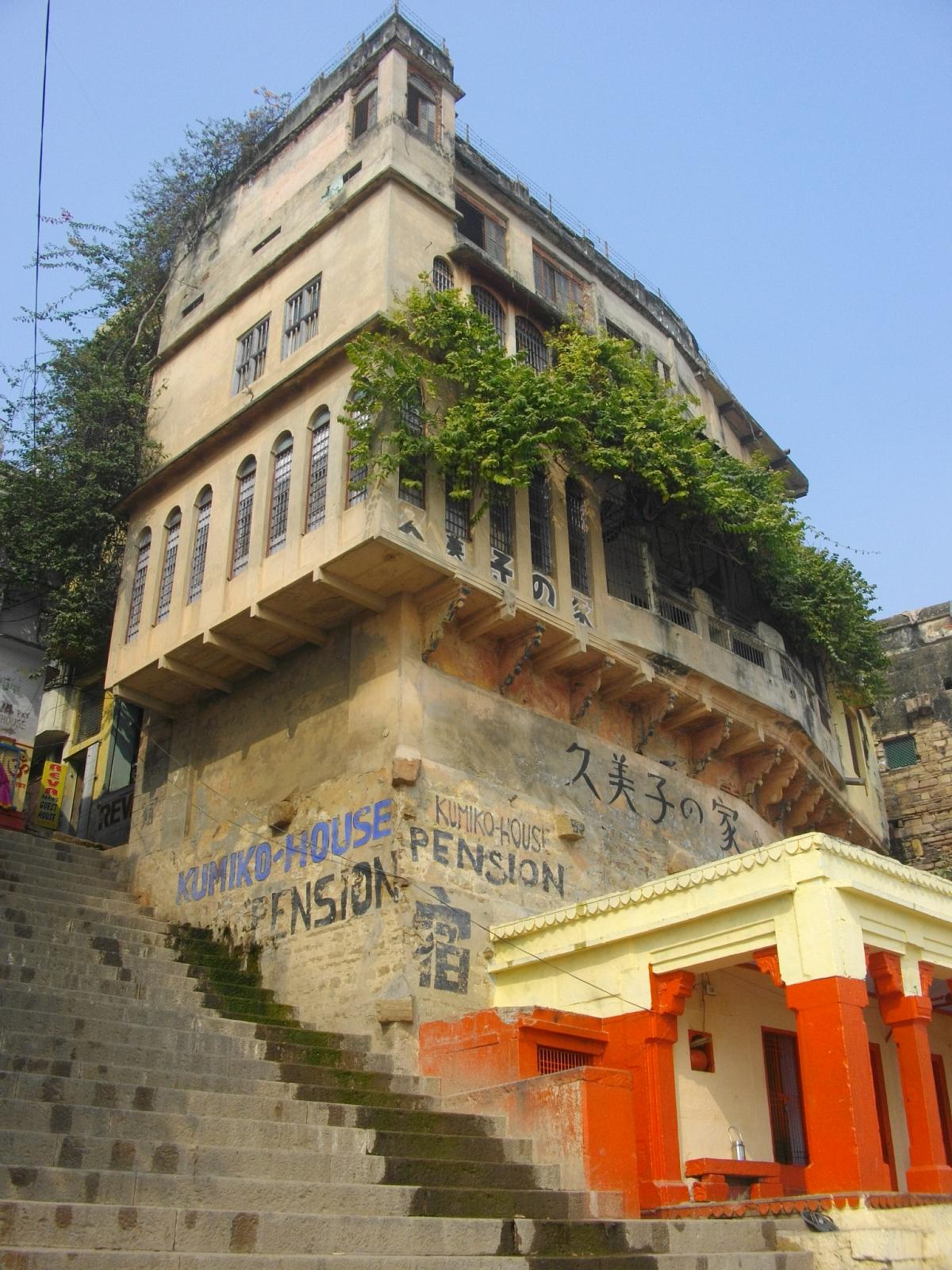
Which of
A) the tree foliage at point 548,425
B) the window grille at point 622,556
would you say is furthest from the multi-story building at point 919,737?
the window grille at point 622,556

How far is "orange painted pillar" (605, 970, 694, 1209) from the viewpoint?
12.0 m

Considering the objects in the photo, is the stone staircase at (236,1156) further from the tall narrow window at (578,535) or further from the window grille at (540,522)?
the tall narrow window at (578,535)

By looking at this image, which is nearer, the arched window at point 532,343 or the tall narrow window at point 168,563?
the tall narrow window at point 168,563

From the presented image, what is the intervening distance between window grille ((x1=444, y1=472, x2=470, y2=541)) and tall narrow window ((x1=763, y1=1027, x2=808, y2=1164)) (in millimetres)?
7310

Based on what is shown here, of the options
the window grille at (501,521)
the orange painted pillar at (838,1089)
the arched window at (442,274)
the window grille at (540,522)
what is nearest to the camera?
the orange painted pillar at (838,1089)

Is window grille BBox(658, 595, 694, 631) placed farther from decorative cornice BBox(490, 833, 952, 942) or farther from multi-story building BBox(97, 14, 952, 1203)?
decorative cornice BBox(490, 833, 952, 942)

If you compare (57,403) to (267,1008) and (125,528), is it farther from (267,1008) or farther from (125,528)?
(267,1008)

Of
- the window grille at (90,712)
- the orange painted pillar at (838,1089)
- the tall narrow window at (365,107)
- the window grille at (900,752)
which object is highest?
the tall narrow window at (365,107)

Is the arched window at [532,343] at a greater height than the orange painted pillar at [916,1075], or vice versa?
the arched window at [532,343]

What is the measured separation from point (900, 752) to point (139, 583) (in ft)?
66.7

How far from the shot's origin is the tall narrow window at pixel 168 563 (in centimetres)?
1841

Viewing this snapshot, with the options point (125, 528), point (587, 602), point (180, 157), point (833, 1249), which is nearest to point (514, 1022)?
point (833, 1249)

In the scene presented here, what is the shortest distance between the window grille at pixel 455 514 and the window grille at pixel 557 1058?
656 centimetres

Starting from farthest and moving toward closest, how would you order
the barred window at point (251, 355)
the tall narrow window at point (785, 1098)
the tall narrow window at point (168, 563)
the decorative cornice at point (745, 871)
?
the barred window at point (251, 355), the tall narrow window at point (168, 563), the tall narrow window at point (785, 1098), the decorative cornice at point (745, 871)
